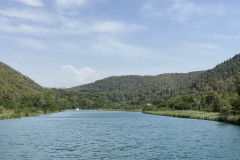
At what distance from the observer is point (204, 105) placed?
18825 cm

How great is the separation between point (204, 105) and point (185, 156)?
15154 centimetres

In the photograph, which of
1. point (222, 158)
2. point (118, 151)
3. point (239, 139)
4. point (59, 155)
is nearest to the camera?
point (222, 158)

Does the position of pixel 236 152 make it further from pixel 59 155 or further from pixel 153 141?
pixel 59 155

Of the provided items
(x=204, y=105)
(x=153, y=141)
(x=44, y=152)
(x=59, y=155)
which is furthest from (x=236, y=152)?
(x=204, y=105)

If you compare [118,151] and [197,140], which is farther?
[197,140]

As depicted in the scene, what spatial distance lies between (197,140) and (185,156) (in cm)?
1813

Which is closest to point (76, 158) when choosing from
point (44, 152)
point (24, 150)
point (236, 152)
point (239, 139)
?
point (44, 152)

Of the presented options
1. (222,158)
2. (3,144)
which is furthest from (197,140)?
(3,144)

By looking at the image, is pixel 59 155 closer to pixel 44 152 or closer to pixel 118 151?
pixel 44 152

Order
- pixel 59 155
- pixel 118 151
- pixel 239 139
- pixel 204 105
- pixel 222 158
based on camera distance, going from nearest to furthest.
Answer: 1. pixel 222 158
2. pixel 59 155
3. pixel 118 151
4. pixel 239 139
5. pixel 204 105

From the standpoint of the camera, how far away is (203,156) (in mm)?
44281

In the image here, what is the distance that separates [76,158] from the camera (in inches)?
1683

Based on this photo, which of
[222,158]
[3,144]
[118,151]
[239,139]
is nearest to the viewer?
[222,158]

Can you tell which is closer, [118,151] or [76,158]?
[76,158]
